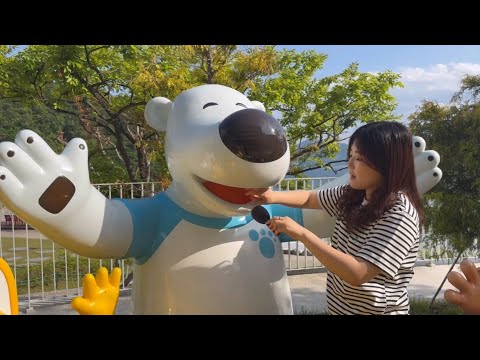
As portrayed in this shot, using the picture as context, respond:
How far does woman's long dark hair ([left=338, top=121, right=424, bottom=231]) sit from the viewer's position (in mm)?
1540

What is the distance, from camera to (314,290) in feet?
15.8

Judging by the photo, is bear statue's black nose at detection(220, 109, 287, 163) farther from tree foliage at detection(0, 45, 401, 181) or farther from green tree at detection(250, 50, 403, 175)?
green tree at detection(250, 50, 403, 175)

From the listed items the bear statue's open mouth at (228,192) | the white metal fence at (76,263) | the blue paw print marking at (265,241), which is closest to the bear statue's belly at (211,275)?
the blue paw print marking at (265,241)

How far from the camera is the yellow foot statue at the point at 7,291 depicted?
1577 millimetres

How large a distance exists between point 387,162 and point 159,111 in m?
1.01

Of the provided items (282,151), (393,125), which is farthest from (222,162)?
(393,125)

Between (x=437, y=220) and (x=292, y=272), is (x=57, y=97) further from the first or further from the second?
(x=437, y=220)

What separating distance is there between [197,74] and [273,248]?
3.19m

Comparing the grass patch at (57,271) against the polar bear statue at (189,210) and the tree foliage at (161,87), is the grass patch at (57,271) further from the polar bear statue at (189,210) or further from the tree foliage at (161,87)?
the polar bear statue at (189,210)

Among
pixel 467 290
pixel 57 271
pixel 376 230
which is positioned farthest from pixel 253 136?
pixel 57 271

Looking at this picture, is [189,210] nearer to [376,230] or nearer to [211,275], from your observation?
[211,275]

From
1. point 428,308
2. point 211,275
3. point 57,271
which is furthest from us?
point 57,271

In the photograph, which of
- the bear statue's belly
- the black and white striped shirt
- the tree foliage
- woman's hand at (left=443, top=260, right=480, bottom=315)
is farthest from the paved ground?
woman's hand at (left=443, top=260, right=480, bottom=315)

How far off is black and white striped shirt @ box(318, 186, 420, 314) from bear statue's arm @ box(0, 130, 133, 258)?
0.81 metres
